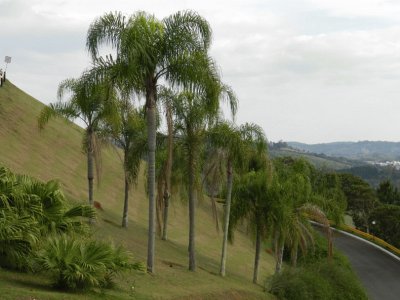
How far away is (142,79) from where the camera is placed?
1577 centimetres

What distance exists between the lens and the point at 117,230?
990 inches

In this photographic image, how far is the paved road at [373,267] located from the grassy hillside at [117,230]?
8.14 m

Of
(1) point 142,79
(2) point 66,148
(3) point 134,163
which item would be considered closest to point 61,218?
(1) point 142,79

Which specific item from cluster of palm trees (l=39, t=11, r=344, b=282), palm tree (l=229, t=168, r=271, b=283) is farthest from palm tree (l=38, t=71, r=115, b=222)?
palm tree (l=229, t=168, r=271, b=283)

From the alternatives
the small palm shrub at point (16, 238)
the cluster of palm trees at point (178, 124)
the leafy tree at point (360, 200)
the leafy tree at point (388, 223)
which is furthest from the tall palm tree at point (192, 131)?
the leafy tree at point (360, 200)

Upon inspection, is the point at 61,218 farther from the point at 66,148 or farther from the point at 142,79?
the point at 66,148

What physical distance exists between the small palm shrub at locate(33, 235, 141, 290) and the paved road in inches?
1048

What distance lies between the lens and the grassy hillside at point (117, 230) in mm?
12548

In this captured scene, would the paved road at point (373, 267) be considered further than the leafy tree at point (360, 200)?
No

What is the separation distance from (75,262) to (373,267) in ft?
121

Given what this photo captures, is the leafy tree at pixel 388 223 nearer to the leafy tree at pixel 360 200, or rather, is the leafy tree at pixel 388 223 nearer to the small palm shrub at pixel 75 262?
the leafy tree at pixel 360 200

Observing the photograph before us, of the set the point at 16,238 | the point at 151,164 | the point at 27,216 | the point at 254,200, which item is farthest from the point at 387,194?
the point at 16,238

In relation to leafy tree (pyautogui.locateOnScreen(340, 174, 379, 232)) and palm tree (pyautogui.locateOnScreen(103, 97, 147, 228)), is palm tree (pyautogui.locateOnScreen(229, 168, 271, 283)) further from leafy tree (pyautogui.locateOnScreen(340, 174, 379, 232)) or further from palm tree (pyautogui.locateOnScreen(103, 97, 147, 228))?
leafy tree (pyautogui.locateOnScreen(340, 174, 379, 232))

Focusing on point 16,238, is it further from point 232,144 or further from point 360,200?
point 360,200
